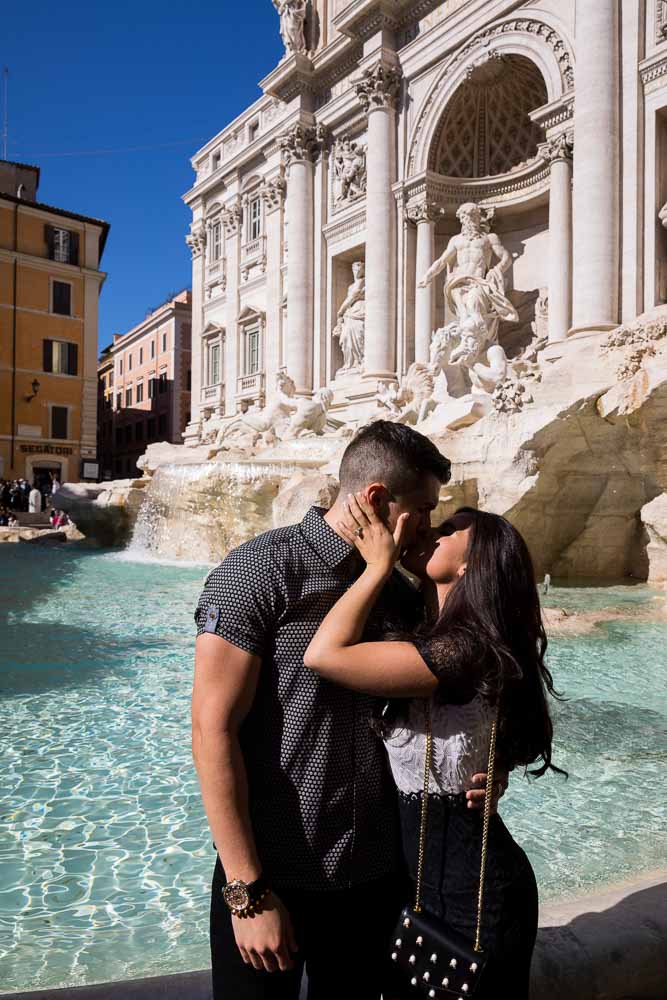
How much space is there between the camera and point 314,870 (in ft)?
3.99

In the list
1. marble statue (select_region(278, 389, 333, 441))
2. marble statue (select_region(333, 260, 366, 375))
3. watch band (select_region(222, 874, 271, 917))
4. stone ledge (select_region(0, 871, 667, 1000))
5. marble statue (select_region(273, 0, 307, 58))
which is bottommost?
stone ledge (select_region(0, 871, 667, 1000))

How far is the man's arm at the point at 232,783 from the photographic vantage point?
3.78 ft

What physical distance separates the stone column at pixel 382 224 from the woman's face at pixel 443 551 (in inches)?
652

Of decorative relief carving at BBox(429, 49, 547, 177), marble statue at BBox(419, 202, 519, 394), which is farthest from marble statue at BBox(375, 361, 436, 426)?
decorative relief carving at BBox(429, 49, 547, 177)

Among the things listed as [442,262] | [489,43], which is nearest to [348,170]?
[489,43]

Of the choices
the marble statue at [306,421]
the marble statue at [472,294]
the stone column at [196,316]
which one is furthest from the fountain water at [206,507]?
the stone column at [196,316]

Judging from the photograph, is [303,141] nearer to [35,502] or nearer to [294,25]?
[294,25]

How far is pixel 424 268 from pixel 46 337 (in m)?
18.4

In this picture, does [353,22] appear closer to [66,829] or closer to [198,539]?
[198,539]

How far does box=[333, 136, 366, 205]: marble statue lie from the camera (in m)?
19.3

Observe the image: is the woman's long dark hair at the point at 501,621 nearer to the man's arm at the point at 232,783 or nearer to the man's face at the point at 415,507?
the man's face at the point at 415,507

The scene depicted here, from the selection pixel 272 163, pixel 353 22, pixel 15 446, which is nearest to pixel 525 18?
pixel 353 22

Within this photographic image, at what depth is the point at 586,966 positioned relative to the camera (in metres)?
1.64

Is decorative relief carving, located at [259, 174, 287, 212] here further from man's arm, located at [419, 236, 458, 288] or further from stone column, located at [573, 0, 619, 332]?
stone column, located at [573, 0, 619, 332]
